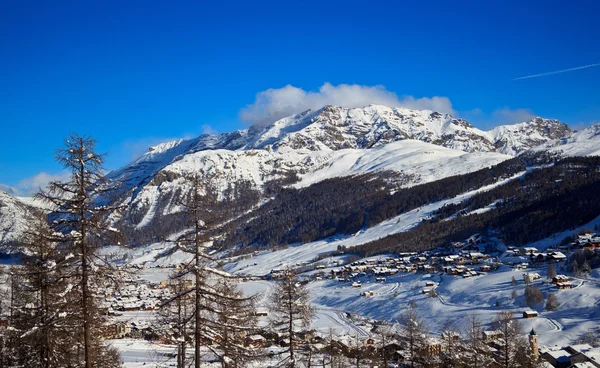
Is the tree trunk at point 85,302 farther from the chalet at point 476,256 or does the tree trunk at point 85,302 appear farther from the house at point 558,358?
the chalet at point 476,256

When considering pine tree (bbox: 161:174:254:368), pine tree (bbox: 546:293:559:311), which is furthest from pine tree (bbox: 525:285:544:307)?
pine tree (bbox: 161:174:254:368)

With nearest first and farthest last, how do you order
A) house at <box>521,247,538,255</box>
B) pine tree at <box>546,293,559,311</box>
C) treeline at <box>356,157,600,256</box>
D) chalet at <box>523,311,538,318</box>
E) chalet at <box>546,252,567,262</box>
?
chalet at <box>523,311,538,318</box>, pine tree at <box>546,293,559,311</box>, chalet at <box>546,252,567,262</box>, house at <box>521,247,538,255</box>, treeline at <box>356,157,600,256</box>

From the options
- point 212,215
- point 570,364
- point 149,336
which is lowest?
point 570,364

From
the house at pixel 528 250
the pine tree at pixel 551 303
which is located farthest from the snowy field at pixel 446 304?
the house at pixel 528 250

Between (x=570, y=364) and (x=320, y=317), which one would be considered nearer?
(x=570, y=364)

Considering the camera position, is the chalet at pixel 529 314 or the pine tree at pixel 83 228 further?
the chalet at pixel 529 314

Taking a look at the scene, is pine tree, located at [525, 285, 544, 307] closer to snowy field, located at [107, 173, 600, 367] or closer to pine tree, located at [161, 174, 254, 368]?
snowy field, located at [107, 173, 600, 367]

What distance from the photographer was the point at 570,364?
46.6m

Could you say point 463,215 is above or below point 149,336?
above

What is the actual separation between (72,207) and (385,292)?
319ft

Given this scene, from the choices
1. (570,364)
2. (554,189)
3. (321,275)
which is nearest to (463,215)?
(554,189)

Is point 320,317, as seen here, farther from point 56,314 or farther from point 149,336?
point 56,314

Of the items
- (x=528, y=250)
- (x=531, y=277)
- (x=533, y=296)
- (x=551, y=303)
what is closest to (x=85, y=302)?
(x=551, y=303)

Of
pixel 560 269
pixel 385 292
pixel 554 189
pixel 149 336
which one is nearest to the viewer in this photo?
pixel 149 336
